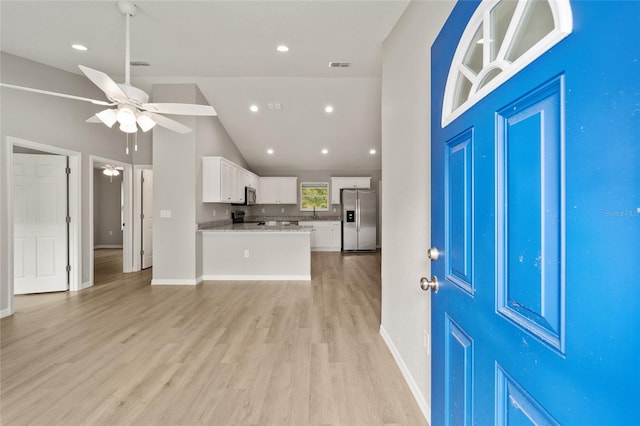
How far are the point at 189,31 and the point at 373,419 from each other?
3652 millimetres

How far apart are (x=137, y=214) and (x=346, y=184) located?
5.16 meters

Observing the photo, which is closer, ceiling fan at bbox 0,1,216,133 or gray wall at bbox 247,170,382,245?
ceiling fan at bbox 0,1,216,133

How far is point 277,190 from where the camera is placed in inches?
319

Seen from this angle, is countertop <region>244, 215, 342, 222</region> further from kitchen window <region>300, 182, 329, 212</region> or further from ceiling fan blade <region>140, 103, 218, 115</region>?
ceiling fan blade <region>140, 103, 218, 115</region>

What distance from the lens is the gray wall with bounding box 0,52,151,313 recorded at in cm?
315

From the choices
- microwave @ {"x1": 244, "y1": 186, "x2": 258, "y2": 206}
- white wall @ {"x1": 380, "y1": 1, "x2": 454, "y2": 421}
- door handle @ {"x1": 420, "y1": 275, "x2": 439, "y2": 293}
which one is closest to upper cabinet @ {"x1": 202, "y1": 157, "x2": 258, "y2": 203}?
microwave @ {"x1": 244, "y1": 186, "x2": 258, "y2": 206}

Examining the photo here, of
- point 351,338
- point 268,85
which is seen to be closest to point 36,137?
point 268,85

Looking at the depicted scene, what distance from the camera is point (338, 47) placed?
10.5 ft

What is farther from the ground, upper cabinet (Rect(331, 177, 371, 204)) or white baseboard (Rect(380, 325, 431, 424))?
upper cabinet (Rect(331, 177, 371, 204))

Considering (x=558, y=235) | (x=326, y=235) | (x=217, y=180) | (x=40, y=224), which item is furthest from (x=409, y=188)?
(x=326, y=235)

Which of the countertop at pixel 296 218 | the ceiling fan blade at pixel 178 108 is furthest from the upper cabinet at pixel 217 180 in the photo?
the countertop at pixel 296 218

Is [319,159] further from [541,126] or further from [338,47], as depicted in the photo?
[541,126]

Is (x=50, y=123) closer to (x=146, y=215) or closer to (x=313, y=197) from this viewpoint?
(x=146, y=215)

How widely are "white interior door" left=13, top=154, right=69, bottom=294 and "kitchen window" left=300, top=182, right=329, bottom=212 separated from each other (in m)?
5.48
